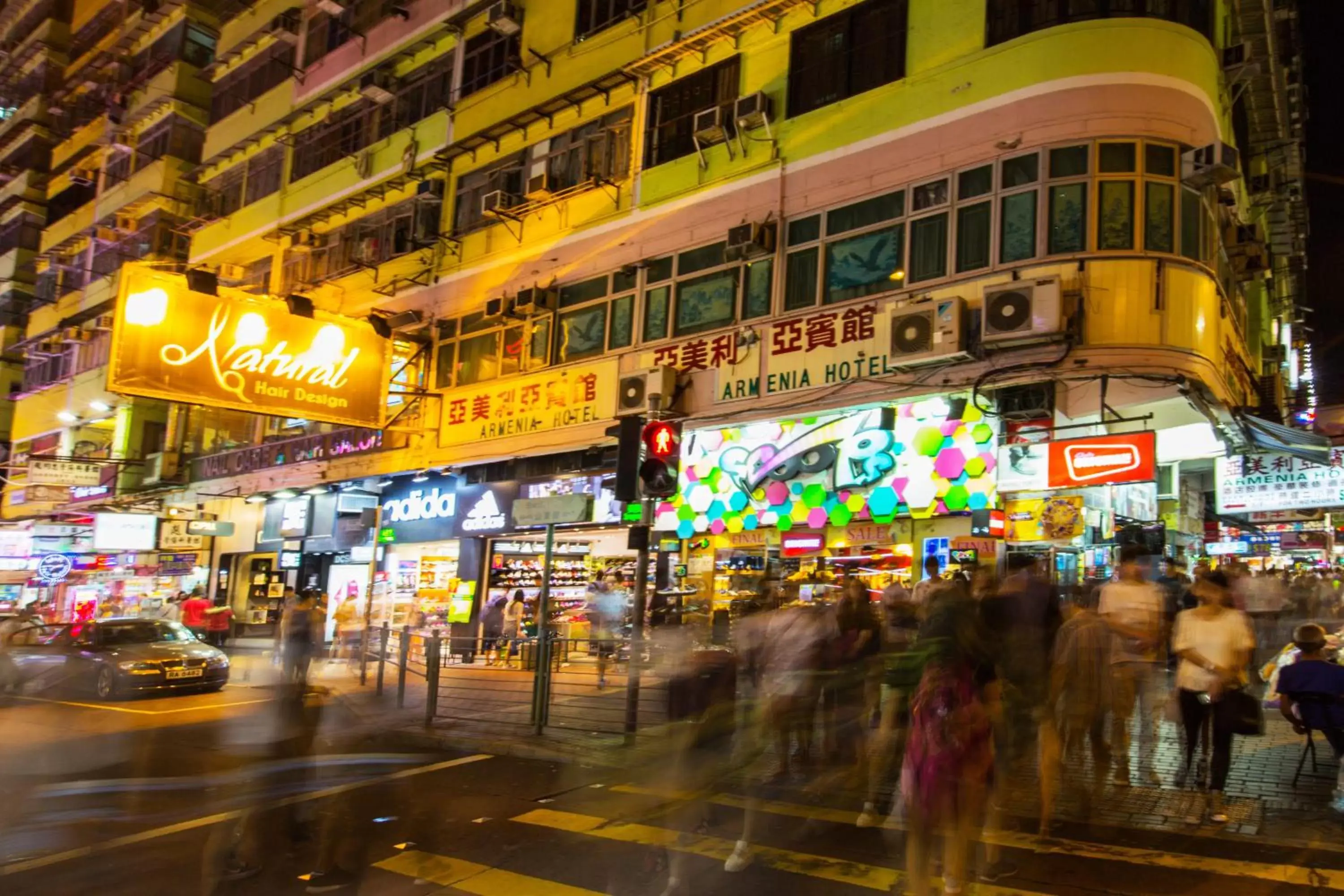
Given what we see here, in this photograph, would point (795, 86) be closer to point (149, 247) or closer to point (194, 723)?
point (194, 723)

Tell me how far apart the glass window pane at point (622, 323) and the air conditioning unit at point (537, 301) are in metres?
1.63

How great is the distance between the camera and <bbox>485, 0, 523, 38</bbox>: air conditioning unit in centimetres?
1989

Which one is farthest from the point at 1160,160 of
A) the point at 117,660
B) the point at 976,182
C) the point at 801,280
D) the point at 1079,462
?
the point at 117,660

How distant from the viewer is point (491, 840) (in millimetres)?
7172

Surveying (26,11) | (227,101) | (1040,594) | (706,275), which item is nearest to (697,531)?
(706,275)

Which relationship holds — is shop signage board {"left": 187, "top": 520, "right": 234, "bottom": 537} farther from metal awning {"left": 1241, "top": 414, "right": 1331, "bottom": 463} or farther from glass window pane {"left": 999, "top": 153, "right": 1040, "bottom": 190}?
metal awning {"left": 1241, "top": 414, "right": 1331, "bottom": 463}

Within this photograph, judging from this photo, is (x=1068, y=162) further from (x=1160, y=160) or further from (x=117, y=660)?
(x=117, y=660)

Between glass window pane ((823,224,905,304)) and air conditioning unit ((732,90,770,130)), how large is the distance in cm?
264

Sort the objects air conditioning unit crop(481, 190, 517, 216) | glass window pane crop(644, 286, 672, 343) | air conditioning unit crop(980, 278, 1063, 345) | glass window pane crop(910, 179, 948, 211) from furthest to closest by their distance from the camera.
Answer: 1. air conditioning unit crop(481, 190, 517, 216)
2. glass window pane crop(644, 286, 672, 343)
3. glass window pane crop(910, 179, 948, 211)
4. air conditioning unit crop(980, 278, 1063, 345)

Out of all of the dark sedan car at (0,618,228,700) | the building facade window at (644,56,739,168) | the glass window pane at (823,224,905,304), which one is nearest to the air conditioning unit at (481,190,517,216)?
the building facade window at (644,56,739,168)

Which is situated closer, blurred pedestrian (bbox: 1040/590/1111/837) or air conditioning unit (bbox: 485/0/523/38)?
blurred pedestrian (bbox: 1040/590/1111/837)

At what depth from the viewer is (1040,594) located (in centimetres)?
774

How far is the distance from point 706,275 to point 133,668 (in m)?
11.7

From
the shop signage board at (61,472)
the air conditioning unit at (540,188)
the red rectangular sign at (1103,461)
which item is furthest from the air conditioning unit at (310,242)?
the red rectangular sign at (1103,461)
